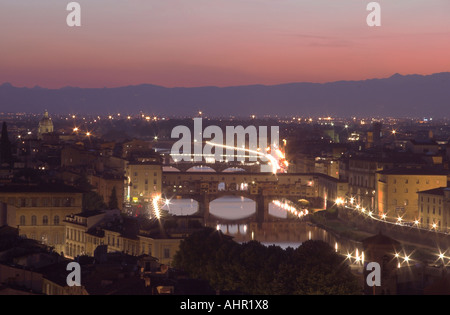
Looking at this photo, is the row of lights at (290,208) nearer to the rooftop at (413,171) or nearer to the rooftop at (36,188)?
the rooftop at (413,171)

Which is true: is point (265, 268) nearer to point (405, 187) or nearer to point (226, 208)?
point (405, 187)

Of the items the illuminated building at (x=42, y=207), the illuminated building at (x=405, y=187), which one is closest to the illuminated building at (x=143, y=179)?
the illuminated building at (x=405, y=187)

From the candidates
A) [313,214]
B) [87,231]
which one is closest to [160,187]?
[313,214]

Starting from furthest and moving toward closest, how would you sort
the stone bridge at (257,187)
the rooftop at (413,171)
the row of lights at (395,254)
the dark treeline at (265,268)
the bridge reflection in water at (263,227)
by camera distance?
the stone bridge at (257,187)
the rooftop at (413,171)
the bridge reflection in water at (263,227)
the row of lights at (395,254)
the dark treeline at (265,268)

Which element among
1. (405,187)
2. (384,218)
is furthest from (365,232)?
(405,187)

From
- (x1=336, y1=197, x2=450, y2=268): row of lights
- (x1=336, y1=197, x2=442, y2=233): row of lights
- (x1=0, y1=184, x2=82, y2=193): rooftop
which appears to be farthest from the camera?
(x1=336, y1=197, x2=442, y2=233): row of lights

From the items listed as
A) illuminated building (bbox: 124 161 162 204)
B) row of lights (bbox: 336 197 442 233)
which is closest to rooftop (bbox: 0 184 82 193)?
row of lights (bbox: 336 197 442 233)

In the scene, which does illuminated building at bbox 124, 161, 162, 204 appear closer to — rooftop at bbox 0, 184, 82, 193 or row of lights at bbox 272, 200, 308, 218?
row of lights at bbox 272, 200, 308, 218
